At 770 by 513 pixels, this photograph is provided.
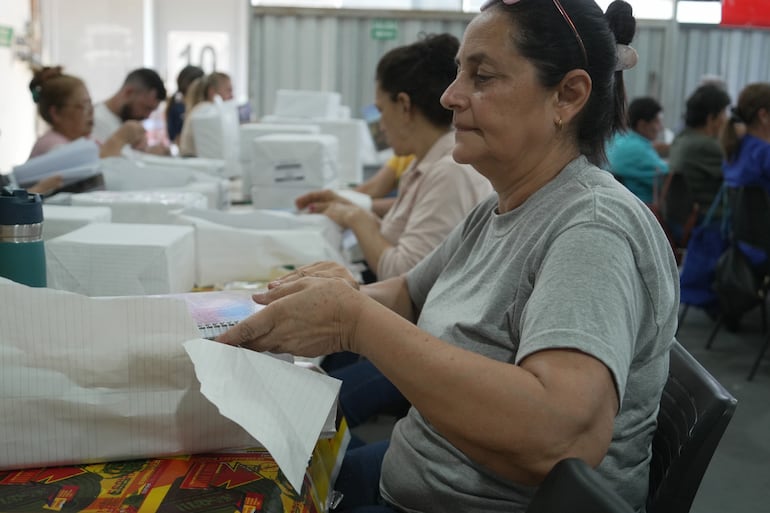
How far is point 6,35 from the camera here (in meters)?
5.62

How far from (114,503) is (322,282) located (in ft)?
1.05

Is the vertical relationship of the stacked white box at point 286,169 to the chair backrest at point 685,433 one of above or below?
above

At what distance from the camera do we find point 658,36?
558 centimetres


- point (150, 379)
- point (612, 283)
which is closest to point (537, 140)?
point (612, 283)

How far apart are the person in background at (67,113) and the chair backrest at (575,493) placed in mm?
2416

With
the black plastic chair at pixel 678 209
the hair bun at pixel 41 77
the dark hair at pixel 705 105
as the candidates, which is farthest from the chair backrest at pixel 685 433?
the dark hair at pixel 705 105

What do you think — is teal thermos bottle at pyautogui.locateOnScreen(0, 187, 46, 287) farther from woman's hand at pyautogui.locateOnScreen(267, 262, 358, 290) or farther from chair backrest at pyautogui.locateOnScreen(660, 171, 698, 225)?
chair backrest at pyautogui.locateOnScreen(660, 171, 698, 225)

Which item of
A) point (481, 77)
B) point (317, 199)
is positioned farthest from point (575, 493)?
point (317, 199)

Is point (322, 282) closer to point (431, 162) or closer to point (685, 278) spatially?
point (431, 162)

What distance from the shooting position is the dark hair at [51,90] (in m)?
2.83

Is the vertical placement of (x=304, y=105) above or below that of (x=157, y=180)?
above

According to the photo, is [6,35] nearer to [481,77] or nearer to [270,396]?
[481,77]

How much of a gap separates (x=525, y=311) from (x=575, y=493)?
8.5 inches

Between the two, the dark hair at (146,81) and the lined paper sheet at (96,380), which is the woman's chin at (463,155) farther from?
the dark hair at (146,81)
